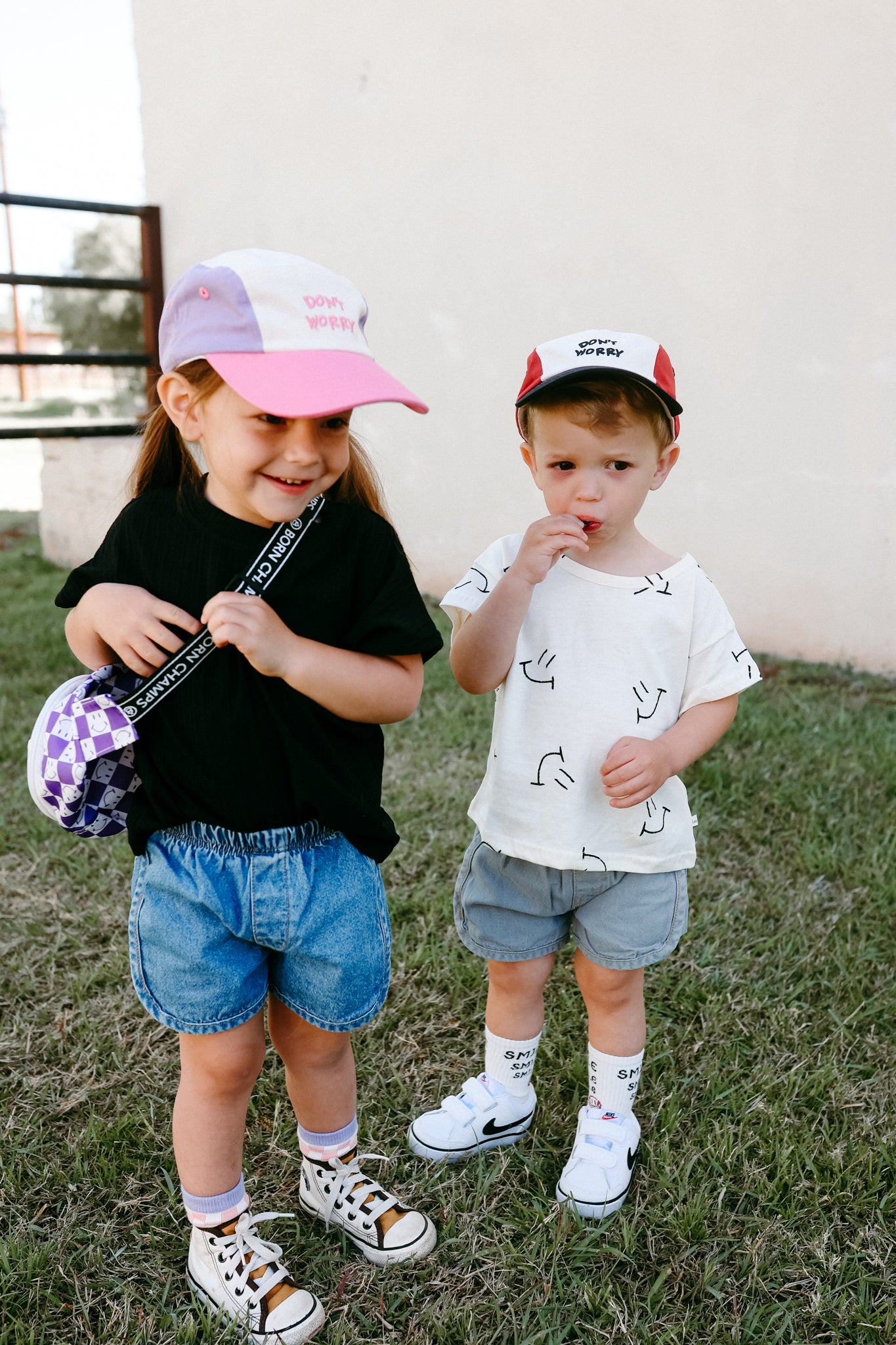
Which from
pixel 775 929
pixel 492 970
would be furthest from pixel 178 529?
pixel 775 929

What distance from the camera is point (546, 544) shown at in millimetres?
1550

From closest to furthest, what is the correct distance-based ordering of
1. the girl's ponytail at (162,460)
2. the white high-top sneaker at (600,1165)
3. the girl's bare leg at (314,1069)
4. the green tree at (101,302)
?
the girl's ponytail at (162,460), the girl's bare leg at (314,1069), the white high-top sneaker at (600,1165), the green tree at (101,302)

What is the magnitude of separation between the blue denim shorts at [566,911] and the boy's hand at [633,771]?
202 millimetres

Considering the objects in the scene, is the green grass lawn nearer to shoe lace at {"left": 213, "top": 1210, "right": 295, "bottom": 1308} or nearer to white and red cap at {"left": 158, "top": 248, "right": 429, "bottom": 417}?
shoe lace at {"left": 213, "top": 1210, "right": 295, "bottom": 1308}

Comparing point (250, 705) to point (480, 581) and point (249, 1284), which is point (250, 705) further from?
point (249, 1284)

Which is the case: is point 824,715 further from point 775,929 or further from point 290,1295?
point 290,1295

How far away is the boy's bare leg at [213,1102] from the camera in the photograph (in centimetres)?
149

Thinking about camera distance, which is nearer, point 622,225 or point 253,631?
point 253,631

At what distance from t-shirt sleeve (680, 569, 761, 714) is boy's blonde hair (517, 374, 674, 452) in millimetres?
275

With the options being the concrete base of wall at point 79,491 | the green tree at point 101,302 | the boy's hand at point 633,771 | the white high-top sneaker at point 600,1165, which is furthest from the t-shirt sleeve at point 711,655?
the green tree at point 101,302

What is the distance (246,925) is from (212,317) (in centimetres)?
78

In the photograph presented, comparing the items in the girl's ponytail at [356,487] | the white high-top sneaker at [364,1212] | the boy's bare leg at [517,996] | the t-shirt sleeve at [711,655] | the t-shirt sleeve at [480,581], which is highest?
the girl's ponytail at [356,487]

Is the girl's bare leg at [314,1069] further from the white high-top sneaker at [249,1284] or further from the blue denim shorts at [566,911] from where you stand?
the blue denim shorts at [566,911]

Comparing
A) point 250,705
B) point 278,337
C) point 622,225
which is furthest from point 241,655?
point 622,225
